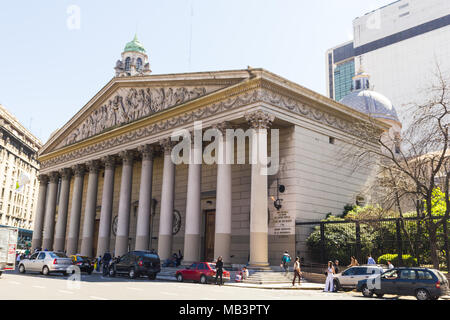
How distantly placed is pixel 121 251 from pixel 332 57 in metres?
155

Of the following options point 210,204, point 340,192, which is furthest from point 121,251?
point 340,192

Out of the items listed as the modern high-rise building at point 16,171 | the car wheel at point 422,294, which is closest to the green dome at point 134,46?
the modern high-rise building at point 16,171

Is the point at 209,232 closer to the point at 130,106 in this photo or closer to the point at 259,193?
the point at 259,193

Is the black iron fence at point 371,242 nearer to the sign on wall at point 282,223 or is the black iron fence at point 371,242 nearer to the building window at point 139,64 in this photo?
the sign on wall at point 282,223

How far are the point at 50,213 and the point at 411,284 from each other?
139 ft

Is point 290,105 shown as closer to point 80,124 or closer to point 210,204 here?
point 210,204

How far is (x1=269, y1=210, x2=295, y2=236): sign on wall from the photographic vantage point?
28750 mm

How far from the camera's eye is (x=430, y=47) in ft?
375

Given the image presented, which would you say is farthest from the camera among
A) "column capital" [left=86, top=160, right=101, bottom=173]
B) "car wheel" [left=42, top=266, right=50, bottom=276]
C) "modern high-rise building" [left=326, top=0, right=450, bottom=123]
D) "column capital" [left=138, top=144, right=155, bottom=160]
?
"modern high-rise building" [left=326, top=0, right=450, bottom=123]

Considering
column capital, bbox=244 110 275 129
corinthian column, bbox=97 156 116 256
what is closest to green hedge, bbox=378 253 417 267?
column capital, bbox=244 110 275 129

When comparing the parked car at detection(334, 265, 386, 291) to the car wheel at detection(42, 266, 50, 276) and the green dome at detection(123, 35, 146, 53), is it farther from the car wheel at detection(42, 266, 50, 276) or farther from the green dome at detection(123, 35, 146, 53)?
the green dome at detection(123, 35, 146, 53)

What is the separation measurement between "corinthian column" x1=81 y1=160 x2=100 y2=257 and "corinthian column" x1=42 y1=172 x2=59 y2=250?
8824 millimetres

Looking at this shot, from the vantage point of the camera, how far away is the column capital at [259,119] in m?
27.3

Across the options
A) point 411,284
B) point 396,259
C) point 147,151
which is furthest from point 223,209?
Answer: point 411,284
